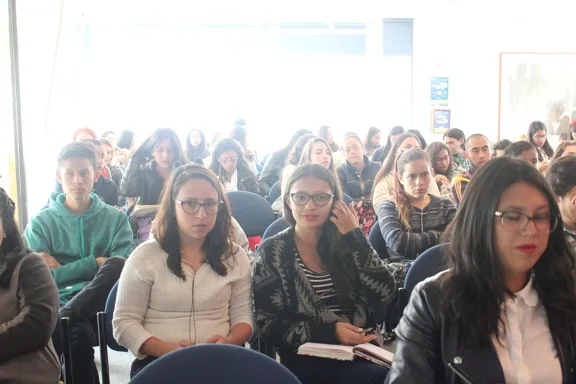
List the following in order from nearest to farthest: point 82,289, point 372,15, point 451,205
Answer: point 82,289 → point 451,205 → point 372,15

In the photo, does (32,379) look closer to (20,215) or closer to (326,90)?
(20,215)

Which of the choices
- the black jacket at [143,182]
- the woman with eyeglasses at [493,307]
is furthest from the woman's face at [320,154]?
the woman with eyeglasses at [493,307]

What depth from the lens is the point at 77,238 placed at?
3121 millimetres

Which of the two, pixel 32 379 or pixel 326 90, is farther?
pixel 326 90

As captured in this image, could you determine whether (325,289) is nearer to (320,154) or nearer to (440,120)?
(320,154)

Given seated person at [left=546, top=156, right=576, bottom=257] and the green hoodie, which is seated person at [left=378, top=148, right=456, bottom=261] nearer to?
seated person at [left=546, top=156, right=576, bottom=257]

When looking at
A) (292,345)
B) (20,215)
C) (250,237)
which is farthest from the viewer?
(20,215)

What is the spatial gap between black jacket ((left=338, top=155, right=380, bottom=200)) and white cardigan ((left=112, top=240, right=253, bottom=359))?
312cm

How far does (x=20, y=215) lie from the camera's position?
489 centimetres

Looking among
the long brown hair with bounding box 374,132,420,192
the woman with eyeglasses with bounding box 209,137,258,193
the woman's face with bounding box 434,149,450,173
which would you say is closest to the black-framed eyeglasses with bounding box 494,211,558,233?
the long brown hair with bounding box 374,132,420,192

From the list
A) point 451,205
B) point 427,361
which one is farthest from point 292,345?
point 451,205

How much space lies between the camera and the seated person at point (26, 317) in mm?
2023

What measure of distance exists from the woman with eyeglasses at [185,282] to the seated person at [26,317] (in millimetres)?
251

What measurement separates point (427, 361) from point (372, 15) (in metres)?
8.94
